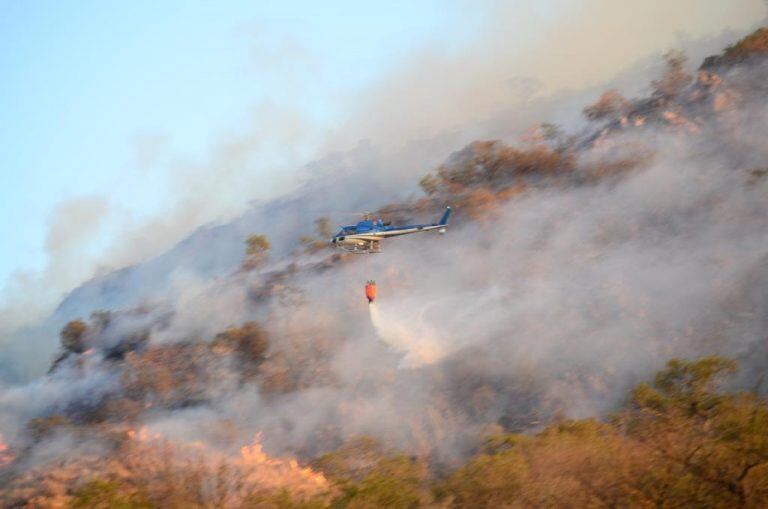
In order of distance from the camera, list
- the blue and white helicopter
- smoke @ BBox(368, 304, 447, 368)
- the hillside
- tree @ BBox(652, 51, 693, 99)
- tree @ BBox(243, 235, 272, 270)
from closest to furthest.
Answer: the hillside
the blue and white helicopter
smoke @ BBox(368, 304, 447, 368)
tree @ BBox(652, 51, 693, 99)
tree @ BBox(243, 235, 272, 270)

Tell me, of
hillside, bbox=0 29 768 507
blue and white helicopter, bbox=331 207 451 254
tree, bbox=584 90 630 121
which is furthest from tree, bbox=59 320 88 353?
tree, bbox=584 90 630 121

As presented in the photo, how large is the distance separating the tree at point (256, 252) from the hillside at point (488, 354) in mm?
308

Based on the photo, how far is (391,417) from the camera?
5281 centimetres

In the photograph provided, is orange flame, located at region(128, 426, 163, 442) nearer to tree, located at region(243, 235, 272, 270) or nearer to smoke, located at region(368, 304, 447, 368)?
smoke, located at region(368, 304, 447, 368)

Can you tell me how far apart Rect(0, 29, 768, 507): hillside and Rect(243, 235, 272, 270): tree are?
31 cm

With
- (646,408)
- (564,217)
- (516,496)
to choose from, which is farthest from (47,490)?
(564,217)

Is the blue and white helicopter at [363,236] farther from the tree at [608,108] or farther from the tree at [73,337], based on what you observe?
the tree at [73,337]

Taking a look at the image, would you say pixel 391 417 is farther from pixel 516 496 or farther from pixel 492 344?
pixel 516 496

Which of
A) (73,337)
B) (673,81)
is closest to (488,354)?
(673,81)

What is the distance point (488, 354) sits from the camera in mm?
55750

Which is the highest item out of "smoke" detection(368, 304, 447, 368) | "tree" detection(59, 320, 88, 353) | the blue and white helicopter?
"tree" detection(59, 320, 88, 353)

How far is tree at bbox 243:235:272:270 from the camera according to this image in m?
78.5

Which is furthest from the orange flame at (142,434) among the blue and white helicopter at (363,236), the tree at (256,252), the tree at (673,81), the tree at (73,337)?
the tree at (673,81)

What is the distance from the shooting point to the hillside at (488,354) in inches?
1271
